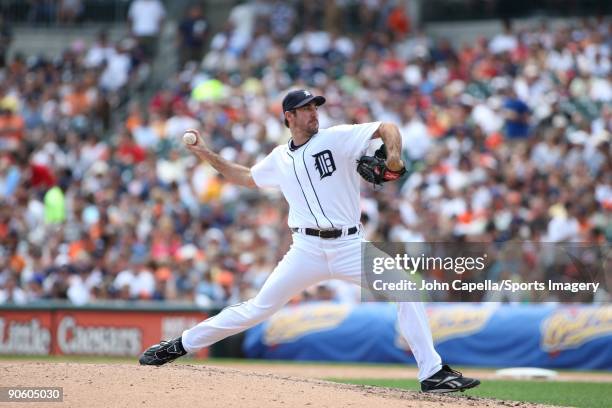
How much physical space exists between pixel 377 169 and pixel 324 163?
50 centimetres

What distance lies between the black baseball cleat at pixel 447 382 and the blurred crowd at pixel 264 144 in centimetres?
570

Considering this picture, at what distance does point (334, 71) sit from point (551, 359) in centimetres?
891

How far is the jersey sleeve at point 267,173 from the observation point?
8531 millimetres

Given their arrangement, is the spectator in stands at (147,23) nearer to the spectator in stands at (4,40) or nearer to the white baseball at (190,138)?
the spectator in stands at (4,40)

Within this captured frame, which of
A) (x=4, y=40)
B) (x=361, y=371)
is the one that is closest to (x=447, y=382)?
(x=361, y=371)

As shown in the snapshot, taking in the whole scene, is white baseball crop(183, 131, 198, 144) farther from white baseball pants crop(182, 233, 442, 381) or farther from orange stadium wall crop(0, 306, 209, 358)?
orange stadium wall crop(0, 306, 209, 358)

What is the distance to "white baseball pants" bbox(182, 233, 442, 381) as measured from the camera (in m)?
7.92

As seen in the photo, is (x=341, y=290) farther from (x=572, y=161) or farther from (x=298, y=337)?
(x=572, y=161)

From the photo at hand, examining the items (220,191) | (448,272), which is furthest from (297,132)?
(220,191)

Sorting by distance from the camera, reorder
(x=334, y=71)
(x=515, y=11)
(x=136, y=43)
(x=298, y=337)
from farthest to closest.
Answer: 1. (x=136, y=43)
2. (x=515, y=11)
3. (x=334, y=71)
4. (x=298, y=337)

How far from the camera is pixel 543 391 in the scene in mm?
10219

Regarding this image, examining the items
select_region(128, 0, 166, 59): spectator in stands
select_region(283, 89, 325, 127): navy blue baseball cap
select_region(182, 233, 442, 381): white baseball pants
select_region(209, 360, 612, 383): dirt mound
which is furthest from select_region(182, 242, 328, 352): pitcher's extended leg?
select_region(128, 0, 166, 59): spectator in stands

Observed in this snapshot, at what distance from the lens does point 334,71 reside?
20719 mm

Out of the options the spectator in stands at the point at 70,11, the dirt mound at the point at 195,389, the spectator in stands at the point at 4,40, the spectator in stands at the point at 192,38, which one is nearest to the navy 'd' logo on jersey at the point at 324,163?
the dirt mound at the point at 195,389
